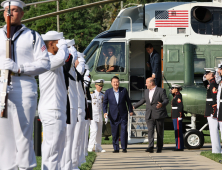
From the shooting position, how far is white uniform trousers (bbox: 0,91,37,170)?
15.8ft

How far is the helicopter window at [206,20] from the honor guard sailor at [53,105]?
27.5 feet

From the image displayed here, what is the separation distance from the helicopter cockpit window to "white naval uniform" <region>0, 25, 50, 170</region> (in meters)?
8.59

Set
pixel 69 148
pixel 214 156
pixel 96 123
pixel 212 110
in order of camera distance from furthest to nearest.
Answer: pixel 96 123 < pixel 212 110 < pixel 214 156 < pixel 69 148

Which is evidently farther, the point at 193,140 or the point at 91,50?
the point at 91,50

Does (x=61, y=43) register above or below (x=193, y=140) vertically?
above

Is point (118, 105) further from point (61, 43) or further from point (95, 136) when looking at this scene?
point (61, 43)

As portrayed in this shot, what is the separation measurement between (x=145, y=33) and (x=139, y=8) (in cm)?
130

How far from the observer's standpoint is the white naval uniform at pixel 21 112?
4.82 meters

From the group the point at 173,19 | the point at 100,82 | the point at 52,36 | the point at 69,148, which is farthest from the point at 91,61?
the point at 52,36

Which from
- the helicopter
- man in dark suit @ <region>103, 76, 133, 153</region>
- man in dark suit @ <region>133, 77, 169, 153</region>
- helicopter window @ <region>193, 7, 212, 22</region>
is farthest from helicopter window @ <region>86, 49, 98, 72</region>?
helicopter window @ <region>193, 7, 212, 22</region>

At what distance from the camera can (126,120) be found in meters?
12.3

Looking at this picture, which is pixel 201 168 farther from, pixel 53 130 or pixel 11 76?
pixel 11 76

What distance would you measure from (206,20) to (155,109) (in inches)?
134

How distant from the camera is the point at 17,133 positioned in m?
4.86
